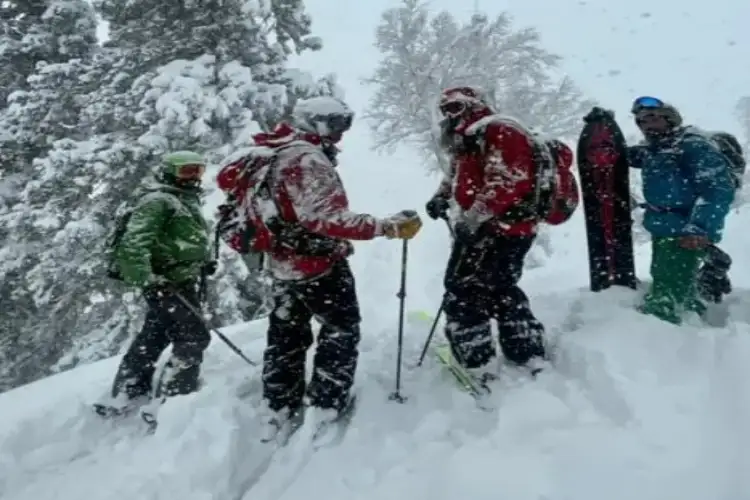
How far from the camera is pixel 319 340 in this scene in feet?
13.4

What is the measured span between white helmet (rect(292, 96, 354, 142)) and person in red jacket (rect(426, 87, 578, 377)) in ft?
2.52

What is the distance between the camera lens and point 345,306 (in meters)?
4.05

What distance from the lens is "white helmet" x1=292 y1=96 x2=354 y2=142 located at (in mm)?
3908

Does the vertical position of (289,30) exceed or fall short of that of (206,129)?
it exceeds it

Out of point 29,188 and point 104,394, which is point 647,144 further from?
point 29,188

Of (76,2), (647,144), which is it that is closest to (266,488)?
(647,144)

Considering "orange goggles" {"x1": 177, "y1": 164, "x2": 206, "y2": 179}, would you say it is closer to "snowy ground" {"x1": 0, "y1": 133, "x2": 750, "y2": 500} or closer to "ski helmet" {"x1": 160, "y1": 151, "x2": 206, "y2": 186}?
"ski helmet" {"x1": 160, "y1": 151, "x2": 206, "y2": 186}

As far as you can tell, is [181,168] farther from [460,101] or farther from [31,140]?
[31,140]

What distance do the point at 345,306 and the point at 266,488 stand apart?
1158 millimetres

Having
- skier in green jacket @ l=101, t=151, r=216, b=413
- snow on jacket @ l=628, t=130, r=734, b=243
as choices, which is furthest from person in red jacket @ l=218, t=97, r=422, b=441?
snow on jacket @ l=628, t=130, r=734, b=243

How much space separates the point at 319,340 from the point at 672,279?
2712mm

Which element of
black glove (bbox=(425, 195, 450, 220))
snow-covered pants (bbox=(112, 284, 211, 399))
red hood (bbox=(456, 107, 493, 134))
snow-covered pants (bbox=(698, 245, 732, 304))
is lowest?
snow-covered pants (bbox=(112, 284, 211, 399))

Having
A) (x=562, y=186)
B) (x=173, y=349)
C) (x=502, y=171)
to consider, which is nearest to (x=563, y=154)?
(x=562, y=186)

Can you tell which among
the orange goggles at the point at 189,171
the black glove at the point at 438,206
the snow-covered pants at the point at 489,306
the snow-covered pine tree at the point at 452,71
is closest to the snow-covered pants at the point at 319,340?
the snow-covered pants at the point at 489,306
